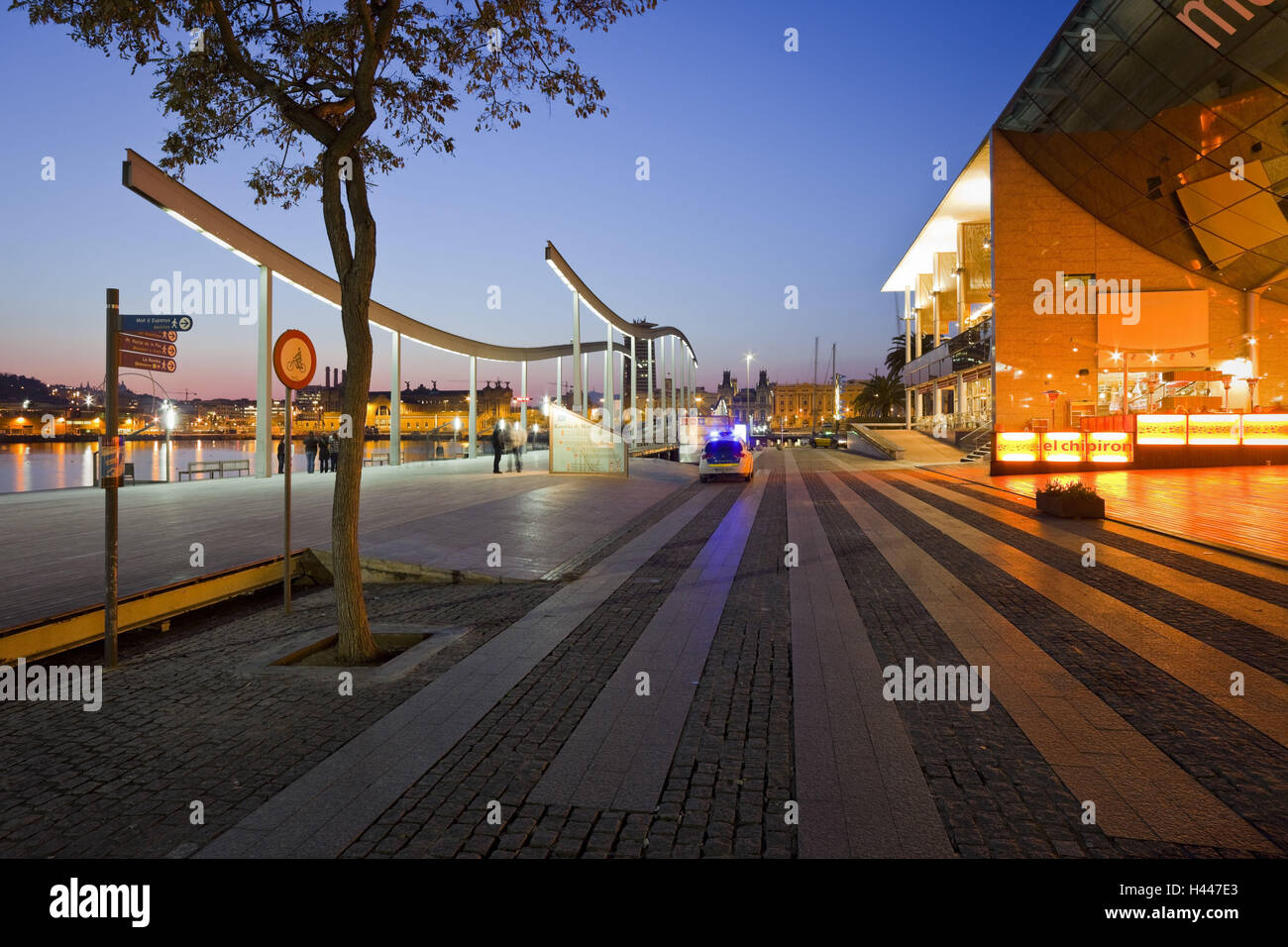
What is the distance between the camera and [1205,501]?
614 inches

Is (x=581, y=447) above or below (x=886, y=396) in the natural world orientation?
below

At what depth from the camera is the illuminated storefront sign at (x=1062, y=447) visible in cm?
2606

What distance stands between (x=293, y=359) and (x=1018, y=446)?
25786 millimetres

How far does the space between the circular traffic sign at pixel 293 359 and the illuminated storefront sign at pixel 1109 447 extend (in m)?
27.0

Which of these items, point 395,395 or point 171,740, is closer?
point 171,740

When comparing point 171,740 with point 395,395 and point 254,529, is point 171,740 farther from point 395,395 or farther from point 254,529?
point 395,395

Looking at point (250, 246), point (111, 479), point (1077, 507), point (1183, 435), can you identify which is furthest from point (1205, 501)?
point (250, 246)

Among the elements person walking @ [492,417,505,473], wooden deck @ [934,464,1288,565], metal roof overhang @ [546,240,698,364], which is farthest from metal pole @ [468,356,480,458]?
wooden deck @ [934,464,1288,565]

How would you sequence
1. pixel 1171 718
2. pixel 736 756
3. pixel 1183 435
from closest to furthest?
pixel 736 756 < pixel 1171 718 < pixel 1183 435

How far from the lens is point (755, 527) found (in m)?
13.5

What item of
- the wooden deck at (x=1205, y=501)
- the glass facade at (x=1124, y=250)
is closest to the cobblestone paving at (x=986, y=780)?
the wooden deck at (x=1205, y=501)

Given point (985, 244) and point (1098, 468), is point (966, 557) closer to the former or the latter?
point (1098, 468)

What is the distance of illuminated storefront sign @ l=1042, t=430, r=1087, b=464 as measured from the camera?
85.5ft
